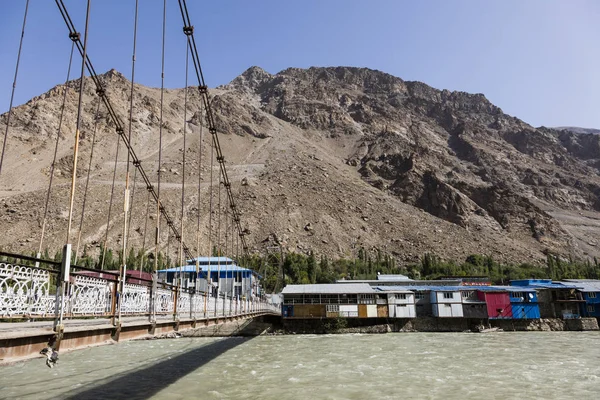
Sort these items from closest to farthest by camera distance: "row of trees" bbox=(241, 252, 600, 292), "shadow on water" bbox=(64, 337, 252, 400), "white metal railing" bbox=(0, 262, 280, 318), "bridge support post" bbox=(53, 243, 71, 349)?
"bridge support post" bbox=(53, 243, 71, 349) → "white metal railing" bbox=(0, 262, 280, 318) → "shadow on water" bbox=(64, 337, 252, 400) → "row of trees" bbox=(241, 252, 600, 292)

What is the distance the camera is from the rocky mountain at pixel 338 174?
7944 centimetres

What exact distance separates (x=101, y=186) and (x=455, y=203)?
81523 millimetres

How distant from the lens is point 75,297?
24.0 feet

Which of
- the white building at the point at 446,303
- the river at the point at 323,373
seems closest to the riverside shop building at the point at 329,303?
the white building at the point at 446,303

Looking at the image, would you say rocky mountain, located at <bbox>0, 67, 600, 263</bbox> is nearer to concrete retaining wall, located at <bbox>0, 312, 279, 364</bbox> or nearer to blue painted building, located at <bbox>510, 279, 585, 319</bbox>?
blue painted building, located at <bbox>510, 279, 585, 319</bbox>

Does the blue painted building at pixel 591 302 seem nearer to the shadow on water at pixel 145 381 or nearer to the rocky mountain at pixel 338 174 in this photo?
the shadow on water at pixel 145 381

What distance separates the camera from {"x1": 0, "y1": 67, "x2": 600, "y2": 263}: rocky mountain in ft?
261

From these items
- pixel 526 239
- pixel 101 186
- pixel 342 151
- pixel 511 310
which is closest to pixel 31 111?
pixel 101 186

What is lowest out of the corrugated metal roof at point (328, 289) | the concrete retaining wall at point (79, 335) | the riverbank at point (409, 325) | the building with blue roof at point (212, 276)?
the riverbank at point (409, 325)

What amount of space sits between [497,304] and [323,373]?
94.0 feet

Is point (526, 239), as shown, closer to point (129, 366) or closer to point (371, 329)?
point (371, 329)

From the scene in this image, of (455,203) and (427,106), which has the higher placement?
(427,106)

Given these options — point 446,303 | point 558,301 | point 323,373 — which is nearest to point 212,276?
point 446,303

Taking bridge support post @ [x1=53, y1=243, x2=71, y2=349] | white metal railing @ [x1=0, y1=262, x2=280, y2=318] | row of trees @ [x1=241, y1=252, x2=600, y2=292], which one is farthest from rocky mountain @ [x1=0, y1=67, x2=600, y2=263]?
bridge support post @ [x1=53, y1=243, x2=71, y2=349]
